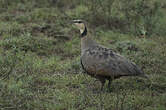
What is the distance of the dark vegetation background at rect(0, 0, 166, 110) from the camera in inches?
221

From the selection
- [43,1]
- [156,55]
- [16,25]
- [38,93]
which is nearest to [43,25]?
[16,25]

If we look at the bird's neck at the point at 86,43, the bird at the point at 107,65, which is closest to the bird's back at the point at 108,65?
the bird at the point at 107,65

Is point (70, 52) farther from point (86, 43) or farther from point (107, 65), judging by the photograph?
point (107, 65)

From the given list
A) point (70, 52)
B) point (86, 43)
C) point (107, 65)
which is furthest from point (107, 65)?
point (70, 52)

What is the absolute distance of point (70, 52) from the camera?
8344mm

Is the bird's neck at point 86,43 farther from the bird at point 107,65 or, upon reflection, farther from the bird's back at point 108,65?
the bird's back at point 108,65

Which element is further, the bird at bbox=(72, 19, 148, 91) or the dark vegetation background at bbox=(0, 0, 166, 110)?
the bird at bbox=(72, 19, 148, 91)

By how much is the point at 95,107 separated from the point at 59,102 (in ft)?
2.01

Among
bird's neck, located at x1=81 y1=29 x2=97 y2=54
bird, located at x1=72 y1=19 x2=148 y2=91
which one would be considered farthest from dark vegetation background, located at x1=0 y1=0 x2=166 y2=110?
bird's neck, located at x1=81 y1=29 x2=97 y2=54

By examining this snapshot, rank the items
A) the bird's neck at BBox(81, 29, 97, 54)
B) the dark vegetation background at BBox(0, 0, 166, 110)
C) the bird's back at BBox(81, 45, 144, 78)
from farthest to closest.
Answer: the bird's neck at BBox(81, 29, 97, 54), the bird's back at BBox(81, 45, 144, 78), the dark vegetation background at BBox(0, 0, 166, 110)

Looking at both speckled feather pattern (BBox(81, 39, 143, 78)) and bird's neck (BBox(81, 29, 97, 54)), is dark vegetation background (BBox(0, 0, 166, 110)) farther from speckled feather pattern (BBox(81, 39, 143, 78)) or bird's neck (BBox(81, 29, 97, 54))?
bird's neck (BBox(81, 29, 97, 54))

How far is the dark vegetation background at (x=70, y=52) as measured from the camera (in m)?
5.61

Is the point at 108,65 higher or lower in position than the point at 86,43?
lower

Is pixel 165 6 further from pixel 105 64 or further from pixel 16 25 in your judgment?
pixel 105 64
